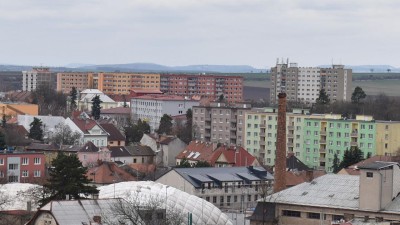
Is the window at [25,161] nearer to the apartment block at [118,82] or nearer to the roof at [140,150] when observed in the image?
the roof at [140,150]

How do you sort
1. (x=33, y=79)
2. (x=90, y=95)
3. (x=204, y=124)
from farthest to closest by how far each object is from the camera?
(x=33, y=79)
(x=90, y=95)
(x=204, y=124)

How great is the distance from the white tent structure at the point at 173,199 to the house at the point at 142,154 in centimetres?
A: 3113

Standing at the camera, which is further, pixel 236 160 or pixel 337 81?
pixel 337 81

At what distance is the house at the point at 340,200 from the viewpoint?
37.4 meters

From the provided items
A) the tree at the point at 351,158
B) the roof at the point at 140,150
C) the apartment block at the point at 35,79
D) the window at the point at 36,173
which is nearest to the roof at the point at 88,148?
the roof at the point at 140,150

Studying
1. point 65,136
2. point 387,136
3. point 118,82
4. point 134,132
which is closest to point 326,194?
point 387,136

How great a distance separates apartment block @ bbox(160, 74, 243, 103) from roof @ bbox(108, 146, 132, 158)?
76687 mm

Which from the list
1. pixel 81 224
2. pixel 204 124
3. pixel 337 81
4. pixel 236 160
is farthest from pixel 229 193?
pixel 337 81

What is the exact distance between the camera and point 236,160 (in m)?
65.1

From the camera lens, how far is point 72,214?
33.1m

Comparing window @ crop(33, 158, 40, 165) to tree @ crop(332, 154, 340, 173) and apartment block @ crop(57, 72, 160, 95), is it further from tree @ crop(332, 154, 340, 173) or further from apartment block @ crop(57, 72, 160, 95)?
apartment block @ crop(57, 72, 160, 95)

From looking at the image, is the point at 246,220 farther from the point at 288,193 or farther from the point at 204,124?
the point at 204,124

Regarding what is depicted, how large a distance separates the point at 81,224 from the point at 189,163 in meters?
32.6

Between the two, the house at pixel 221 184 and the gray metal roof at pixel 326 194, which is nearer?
the gray metal roof at pixel 326 194
